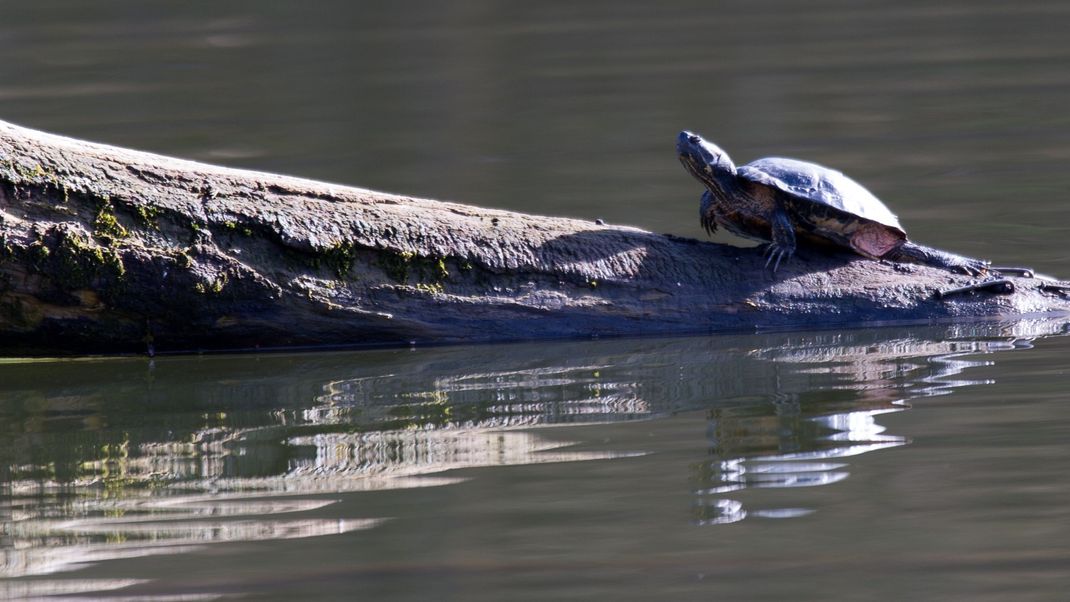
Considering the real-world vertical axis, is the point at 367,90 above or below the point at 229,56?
below

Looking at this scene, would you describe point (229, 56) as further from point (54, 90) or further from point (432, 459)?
point (432, 459)

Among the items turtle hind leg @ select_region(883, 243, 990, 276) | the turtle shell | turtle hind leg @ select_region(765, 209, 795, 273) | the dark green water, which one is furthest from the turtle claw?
turtle hind leg @ select_region(883, 243, 990, 276)

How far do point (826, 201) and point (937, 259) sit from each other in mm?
727

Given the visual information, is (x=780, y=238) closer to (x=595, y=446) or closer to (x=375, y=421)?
(x=595, y=446)

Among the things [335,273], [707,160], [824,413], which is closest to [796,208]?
[707,160]

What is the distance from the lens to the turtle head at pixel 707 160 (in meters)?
5.36

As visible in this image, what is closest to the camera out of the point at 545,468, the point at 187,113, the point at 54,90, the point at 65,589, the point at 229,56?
the point at 65,589

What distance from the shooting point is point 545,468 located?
3895mm

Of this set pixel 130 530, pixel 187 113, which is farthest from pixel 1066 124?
pixel 130 530

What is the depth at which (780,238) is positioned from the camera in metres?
5.31

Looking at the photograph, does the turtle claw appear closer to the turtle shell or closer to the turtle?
the turtle

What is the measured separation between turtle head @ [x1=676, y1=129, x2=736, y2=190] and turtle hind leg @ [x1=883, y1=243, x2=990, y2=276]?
76cm

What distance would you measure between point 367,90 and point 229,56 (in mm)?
3138

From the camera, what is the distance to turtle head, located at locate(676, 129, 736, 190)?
536 cm
